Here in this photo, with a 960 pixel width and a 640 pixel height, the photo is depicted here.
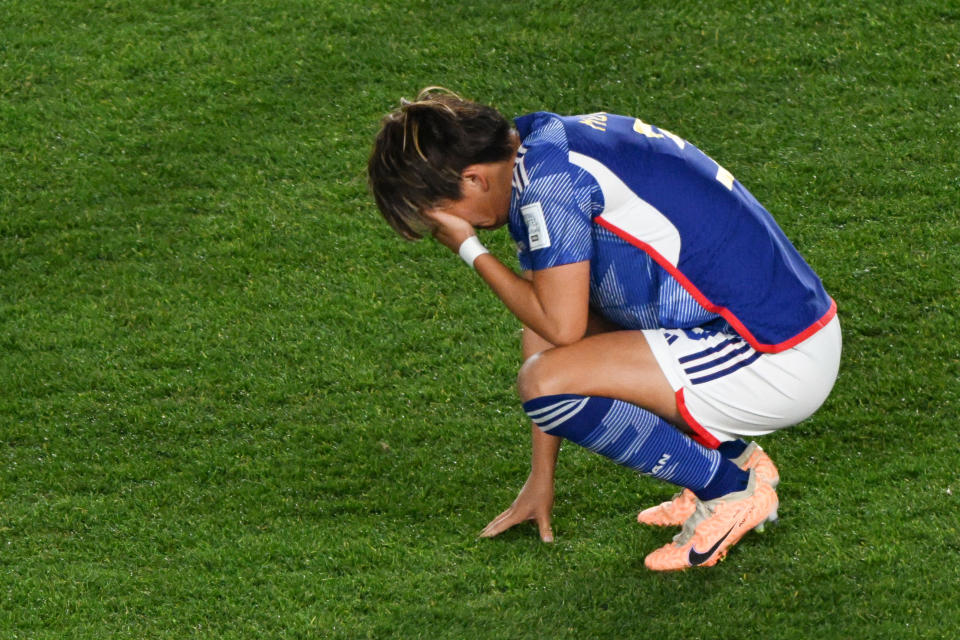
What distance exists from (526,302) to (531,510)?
0.65 metres

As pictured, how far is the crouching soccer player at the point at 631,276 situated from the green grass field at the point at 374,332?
36cm

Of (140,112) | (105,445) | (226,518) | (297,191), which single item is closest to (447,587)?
(226,518)

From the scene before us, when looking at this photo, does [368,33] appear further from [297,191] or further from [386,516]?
[386,516]

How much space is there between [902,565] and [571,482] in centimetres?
86

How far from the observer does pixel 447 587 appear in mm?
2795

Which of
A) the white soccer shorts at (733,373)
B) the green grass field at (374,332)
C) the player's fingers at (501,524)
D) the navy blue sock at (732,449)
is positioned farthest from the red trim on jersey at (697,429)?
the player's fingers at (501,524)

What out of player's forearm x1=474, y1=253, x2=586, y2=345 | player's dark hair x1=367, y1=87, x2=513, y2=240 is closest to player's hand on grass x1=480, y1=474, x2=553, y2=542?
player's forearm x1=474, y1=253, x2=586, y2=345

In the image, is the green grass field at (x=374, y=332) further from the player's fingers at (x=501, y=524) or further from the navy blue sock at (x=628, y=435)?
the navy blue sock at (x=628, y=435)

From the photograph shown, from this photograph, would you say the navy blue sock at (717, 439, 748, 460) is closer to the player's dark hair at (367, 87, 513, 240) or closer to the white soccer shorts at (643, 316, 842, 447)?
the white soccer shorts at (643, 316, 842, 447)

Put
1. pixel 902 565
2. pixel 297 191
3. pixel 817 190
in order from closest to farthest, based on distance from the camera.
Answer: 1. pixel 902 565
2. pixel 817 190
3. pixel 297 191

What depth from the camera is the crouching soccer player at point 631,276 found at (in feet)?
8.25

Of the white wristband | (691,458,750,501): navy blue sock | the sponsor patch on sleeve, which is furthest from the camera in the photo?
(691,458,750,501): navy blue sock

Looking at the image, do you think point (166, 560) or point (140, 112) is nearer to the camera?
point (166, 560)

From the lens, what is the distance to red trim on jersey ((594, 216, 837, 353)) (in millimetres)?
2547
